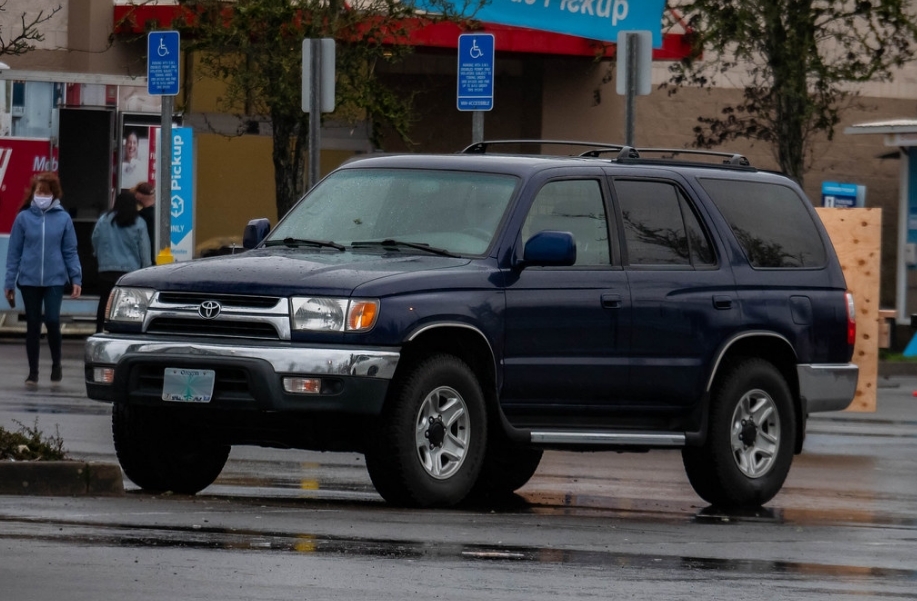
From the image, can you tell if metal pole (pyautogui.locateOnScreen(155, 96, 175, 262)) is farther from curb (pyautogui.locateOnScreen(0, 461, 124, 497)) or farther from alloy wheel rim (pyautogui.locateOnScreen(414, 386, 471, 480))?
alloy wheel rim (pyautogui.locateOnScreen(414, 386, 471, 480))

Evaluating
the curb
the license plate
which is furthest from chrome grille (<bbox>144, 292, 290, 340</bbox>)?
the curb

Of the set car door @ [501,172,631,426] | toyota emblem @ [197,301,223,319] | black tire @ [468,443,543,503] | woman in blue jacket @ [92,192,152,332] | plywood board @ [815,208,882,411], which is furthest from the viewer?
woman in blue jacket @ [92,192,152,332]

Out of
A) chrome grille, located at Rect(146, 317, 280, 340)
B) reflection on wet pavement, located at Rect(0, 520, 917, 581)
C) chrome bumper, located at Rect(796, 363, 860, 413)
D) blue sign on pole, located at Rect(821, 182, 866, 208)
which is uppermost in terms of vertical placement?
blue sign on pole, located at Rect(821, 182, 866, 208)

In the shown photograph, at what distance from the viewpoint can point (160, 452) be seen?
10852 mm

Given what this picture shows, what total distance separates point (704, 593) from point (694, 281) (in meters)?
4.14

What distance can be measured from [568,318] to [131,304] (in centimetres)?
224

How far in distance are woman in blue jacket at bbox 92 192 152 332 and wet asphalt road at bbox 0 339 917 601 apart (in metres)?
7.00

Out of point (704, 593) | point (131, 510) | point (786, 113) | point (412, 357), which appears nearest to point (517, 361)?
point (412, 357)

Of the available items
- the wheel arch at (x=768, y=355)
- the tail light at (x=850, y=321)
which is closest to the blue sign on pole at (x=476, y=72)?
the tail light at (x=850, y=321)

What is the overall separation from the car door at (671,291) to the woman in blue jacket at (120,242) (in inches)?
383

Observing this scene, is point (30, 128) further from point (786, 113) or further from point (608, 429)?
point (608, 429)

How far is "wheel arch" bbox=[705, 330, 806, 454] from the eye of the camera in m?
11.7

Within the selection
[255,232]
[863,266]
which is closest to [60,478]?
[255,232]

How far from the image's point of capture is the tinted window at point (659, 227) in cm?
1154
